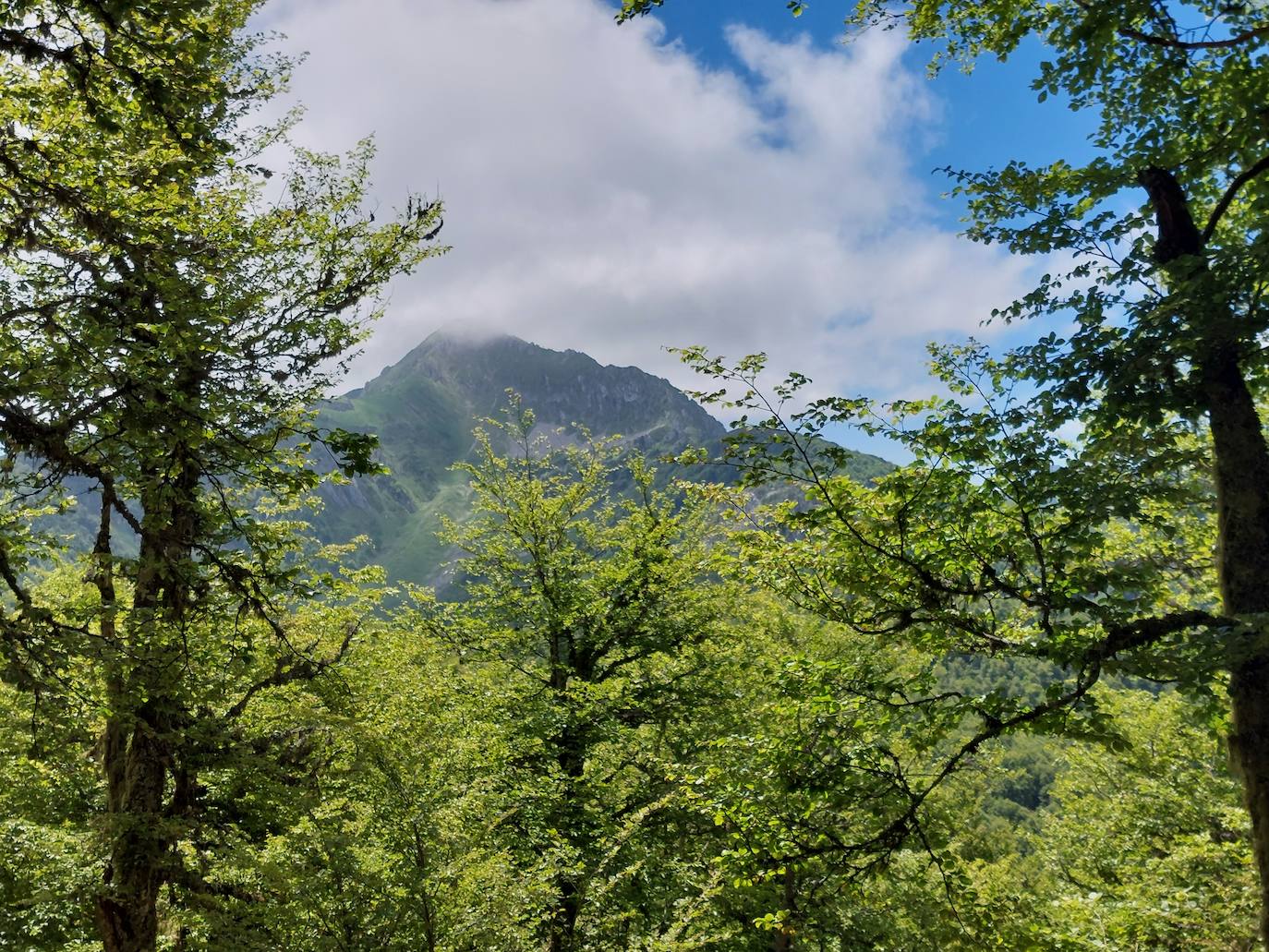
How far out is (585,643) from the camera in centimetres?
1644

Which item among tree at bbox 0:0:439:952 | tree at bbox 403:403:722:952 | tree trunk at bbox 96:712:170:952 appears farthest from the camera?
tree at bbox 403:403:722:952

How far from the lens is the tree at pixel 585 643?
12.6 meters

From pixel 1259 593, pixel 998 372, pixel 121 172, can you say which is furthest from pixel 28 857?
pixel 1259 593

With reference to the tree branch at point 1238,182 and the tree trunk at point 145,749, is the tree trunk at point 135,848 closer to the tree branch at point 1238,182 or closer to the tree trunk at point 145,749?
the tree trunk at point 145,749

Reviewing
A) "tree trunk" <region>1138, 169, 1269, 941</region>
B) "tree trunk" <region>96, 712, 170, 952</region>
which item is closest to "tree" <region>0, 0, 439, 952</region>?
"tree trunk" <region>96, 712, 170, 952</region>

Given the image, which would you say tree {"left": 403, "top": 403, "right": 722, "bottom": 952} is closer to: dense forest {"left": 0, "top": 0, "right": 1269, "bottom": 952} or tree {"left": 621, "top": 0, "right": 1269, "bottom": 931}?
dense forest {"left": 0, "top": 0, "right": 1269, "bottom": 952}

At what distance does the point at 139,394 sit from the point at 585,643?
12208mm

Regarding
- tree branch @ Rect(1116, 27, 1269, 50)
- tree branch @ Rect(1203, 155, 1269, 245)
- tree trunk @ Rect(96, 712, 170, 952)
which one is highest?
tree branch @ Rect(1116, 27, 1269, 50)

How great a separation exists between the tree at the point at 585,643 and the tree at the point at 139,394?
549 cm

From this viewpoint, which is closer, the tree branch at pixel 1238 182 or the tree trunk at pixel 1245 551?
the tree trunk at pixel 1245 551

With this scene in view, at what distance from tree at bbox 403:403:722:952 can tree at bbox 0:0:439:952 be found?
18.0 feet

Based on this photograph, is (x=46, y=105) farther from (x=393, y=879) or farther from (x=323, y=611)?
(x=323, y=611)

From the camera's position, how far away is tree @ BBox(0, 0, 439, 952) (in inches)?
200

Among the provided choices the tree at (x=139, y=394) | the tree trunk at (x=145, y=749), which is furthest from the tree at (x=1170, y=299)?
the tree trunk at (x=145, y=749)
